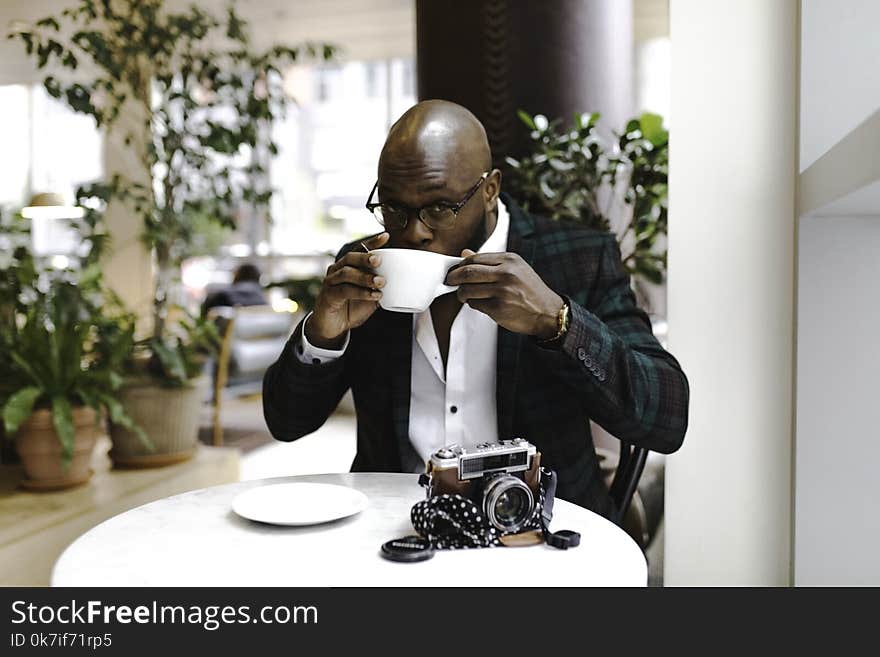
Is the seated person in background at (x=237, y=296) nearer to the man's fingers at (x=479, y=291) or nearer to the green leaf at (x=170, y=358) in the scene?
the green leaf at (x=170, y=358)

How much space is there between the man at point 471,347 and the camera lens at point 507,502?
295 millimetres

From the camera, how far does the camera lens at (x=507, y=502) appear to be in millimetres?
977

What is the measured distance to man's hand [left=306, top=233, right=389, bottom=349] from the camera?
122 centimetres

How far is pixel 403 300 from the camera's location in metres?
1.19

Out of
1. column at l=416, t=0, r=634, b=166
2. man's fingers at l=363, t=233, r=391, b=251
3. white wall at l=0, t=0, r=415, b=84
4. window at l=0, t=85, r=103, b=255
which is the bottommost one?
man's fingers at l=363, t=233, r=391, b=251

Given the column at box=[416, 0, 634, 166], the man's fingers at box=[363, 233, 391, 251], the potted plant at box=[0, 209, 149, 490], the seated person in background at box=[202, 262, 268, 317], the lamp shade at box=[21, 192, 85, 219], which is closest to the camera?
the man's fingers at box=[363, 233, 391, 251]

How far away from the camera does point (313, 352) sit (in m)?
1.46

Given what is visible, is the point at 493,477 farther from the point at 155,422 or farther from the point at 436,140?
the point at 155,422

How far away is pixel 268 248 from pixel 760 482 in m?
8.12

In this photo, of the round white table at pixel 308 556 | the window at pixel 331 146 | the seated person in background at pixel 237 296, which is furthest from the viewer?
the window at pixel 331 146

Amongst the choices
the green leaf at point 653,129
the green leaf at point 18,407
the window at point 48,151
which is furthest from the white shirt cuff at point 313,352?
the window at point 48,151

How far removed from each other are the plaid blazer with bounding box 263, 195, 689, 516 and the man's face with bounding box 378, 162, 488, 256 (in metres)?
0.20

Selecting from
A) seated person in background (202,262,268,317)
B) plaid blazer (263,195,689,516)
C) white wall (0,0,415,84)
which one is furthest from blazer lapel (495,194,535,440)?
white wall (0,0,415,84)

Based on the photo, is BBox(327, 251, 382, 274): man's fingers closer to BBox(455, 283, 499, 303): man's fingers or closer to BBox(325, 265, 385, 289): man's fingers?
BBox(325, 265, 385, 289): man's fingers
